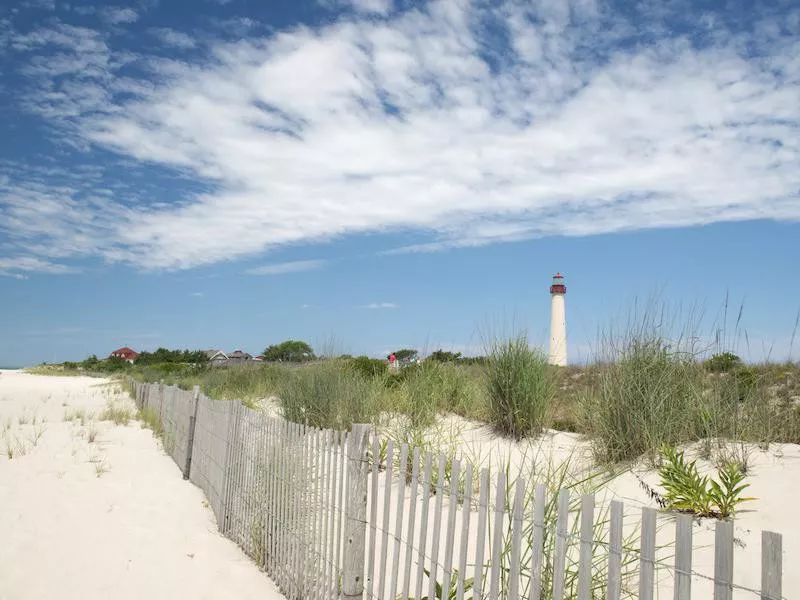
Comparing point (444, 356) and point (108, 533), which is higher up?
point (444, 356)

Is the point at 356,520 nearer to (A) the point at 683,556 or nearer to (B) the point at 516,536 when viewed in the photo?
(B) the point at 516,536

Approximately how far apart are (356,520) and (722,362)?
6.67 metres

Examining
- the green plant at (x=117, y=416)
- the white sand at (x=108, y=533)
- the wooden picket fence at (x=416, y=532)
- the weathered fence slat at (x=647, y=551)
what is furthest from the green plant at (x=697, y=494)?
the green plant at (x=117, y=416)

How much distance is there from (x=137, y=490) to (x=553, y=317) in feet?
107

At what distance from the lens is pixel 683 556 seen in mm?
2211

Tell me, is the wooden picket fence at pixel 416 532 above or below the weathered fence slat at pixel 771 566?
below

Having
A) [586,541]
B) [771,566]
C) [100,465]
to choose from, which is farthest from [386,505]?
[100,465]

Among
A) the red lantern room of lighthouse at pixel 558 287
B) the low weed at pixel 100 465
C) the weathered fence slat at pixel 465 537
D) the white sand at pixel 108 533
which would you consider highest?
the red lantern room of lighthouse at pixel 558 287

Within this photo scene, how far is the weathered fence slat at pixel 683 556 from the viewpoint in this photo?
2.17 meters

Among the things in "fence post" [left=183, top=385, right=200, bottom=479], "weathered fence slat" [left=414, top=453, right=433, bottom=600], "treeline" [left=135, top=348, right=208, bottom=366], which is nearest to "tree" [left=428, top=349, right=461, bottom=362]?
"fence post" [left=183, top=385, right=200, bottom=479]

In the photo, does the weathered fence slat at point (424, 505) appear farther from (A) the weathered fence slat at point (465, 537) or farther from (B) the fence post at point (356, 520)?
(B) the fence post at point (356, 520)

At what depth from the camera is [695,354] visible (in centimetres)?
837

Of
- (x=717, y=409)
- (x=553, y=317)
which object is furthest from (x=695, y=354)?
(x=553, y=317)

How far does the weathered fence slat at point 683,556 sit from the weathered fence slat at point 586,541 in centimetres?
32
